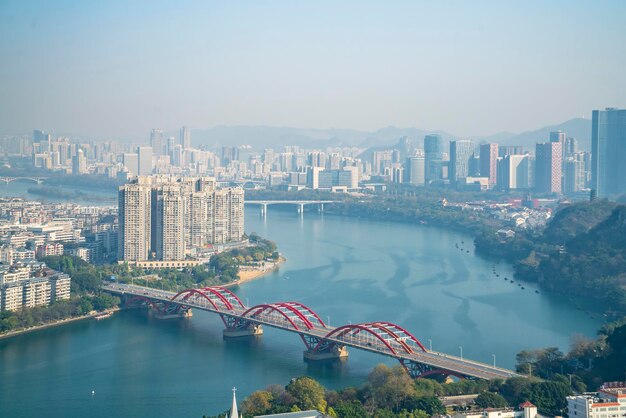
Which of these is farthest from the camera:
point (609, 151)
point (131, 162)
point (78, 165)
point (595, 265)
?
point (131, 162)

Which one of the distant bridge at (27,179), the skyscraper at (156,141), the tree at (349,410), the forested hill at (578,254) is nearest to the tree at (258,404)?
the tree at (349,410)

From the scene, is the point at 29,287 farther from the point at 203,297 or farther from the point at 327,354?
the point at 327,354

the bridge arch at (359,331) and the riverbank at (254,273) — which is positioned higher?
the bridge arch at (359,331)

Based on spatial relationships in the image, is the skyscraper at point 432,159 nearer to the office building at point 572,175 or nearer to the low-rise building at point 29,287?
the office building at point 572,175

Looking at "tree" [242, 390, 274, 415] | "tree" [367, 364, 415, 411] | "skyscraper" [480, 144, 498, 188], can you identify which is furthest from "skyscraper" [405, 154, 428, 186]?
"tree" [242, 390, 274, 415]

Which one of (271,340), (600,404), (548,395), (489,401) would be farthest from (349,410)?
(271,340)

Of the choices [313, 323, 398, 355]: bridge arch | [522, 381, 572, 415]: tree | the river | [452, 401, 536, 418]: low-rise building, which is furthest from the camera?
[313, 323, 398, 355]: bridge arch

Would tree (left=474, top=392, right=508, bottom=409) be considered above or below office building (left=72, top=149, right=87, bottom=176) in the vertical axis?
below

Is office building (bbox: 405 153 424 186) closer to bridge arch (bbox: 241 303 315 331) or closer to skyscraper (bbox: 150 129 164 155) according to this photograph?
skyscraper (bbox: 150 129 164 155)
